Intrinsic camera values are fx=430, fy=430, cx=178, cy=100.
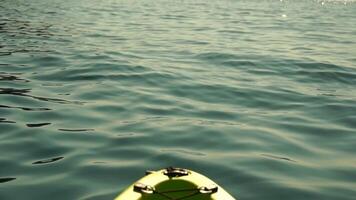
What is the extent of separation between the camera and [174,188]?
13.9ft

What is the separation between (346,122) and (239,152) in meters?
2.52

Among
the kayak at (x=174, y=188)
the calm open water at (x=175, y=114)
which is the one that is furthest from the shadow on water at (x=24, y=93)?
the kayak at (x=174, y=188)

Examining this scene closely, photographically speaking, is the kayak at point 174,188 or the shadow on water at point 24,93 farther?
the shadow on water at point 24,93

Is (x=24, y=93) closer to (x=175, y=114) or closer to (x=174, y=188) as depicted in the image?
(x=175, y=114)

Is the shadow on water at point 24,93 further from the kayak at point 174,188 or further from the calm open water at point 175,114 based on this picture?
the kayak at point 174,188

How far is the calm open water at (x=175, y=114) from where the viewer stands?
216 inches

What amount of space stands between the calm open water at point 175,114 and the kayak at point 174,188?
952 millimetres

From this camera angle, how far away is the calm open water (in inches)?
216

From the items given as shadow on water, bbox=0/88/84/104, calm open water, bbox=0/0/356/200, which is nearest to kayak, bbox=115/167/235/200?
calm open water, bbox=0/0/356/200

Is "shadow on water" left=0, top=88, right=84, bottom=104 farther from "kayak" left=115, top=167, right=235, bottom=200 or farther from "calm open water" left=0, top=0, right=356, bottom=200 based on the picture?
"kayak" left=115, top=167, right=235, bottom=200

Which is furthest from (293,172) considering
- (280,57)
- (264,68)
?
(280,57)

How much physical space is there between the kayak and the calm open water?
3.12 ft

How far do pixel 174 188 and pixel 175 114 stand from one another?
374cm

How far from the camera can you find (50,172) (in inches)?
216
